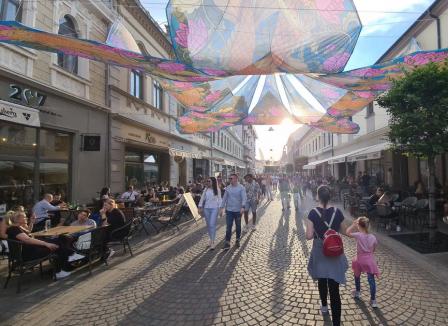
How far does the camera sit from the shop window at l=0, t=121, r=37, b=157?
750cm

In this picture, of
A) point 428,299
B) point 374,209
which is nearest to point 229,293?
point 428,299

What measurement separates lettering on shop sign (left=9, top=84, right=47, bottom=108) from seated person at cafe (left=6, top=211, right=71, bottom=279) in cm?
408

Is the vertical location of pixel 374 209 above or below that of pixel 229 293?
above

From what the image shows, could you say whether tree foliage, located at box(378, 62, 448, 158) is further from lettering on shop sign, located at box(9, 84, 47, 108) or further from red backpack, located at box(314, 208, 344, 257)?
lettering on shop sign, located at box(9, 84, 47, 108)

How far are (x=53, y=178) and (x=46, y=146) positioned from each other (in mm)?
1113

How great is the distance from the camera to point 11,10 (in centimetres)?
759

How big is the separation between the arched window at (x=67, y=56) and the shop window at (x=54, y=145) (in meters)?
2.32

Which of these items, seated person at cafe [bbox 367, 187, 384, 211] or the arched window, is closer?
seated person at cafe [bbox 367, 187, 384, 211]

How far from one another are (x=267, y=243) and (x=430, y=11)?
1181 cm

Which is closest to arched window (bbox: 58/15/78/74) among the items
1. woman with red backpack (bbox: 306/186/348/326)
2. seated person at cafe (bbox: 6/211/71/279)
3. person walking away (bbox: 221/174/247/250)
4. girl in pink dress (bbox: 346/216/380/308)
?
seated person at cafe (bbox: 6/211/71/279)

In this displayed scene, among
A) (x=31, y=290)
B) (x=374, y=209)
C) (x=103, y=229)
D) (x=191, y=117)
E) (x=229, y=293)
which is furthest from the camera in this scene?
(x=191, y=117)

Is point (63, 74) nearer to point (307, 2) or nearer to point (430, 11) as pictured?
point (307, 2)

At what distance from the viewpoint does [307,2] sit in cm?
563

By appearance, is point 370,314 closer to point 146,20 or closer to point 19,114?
point 19,114
